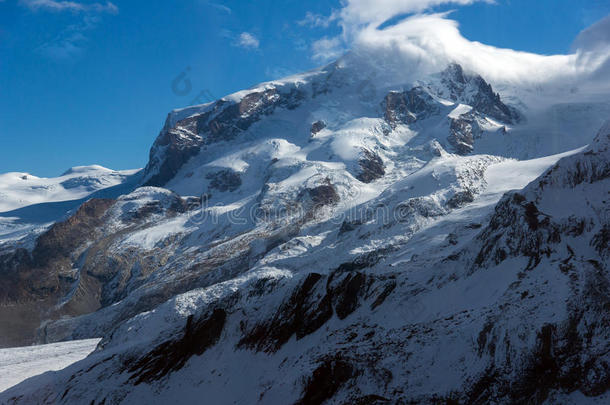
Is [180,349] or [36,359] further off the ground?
[180,349]

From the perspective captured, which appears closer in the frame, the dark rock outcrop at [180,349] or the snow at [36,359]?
the dark rock outcrop at [180,349]

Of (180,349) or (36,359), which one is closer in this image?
(180,349)

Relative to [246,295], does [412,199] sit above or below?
above

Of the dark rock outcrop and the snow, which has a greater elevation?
the dark rock outcrop

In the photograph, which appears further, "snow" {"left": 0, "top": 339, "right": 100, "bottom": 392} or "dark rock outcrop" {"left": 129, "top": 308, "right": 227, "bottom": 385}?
"snow" {"left": 0, "top": 339, "right": 100, "bottom": 392}

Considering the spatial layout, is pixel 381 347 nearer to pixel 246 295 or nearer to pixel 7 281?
pixel 246 295

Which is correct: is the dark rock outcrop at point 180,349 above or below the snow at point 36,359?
above

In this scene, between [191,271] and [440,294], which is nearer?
[440,294]

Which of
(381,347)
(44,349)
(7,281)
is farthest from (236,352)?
(7,281)
